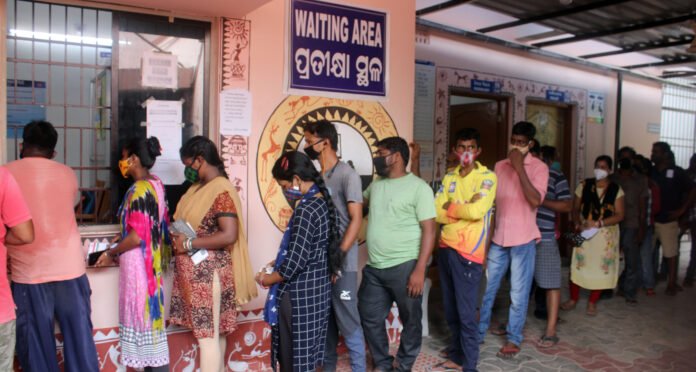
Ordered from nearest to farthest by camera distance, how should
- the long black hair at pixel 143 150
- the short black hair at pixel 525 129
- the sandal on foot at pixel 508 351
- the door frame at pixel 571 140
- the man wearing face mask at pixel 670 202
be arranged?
the long black hair at pixel 143 150
the short black hair at pixel 525 129
the sandal on foot at pixel 508 351
the man wearing face mask at pixel 670 202
the door frame at pixel 571 140

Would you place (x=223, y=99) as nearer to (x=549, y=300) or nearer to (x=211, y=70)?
(x=211, y=70)

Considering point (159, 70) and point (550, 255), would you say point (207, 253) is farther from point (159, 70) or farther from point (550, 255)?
point (550, 255)

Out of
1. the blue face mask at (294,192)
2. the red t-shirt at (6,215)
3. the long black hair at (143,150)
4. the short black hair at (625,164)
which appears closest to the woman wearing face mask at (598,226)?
the short black hair at (625,164)

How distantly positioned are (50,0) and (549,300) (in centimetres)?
394

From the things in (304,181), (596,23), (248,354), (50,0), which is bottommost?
(248,354)

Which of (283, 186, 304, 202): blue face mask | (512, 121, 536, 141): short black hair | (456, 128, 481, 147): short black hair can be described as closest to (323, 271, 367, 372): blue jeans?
(283, 186, 304, 202): blue face mask

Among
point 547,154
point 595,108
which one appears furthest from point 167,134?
point 595,108

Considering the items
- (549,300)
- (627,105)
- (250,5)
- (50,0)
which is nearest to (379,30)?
(250,5)

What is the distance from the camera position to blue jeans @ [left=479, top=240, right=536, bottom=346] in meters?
4.05

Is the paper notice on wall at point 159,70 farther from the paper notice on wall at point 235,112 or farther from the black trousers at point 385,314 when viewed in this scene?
the black trousers at point 385,314

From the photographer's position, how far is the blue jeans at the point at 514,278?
4051mm

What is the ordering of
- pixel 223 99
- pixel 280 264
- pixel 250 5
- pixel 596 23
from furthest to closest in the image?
pixel 596 23, pixel 223 99, pixel 250 5, pixel 280 264

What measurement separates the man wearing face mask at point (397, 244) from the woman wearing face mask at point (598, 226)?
7.72ft

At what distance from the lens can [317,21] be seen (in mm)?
3896
